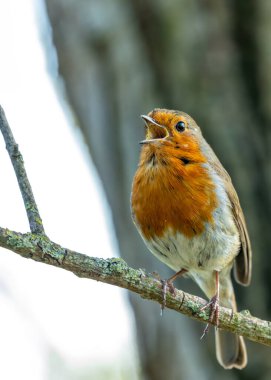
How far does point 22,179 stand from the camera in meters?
3.21

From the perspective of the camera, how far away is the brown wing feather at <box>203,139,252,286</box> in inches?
195

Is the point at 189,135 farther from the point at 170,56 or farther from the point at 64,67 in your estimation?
the point at 64,67

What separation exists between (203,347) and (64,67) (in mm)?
2728

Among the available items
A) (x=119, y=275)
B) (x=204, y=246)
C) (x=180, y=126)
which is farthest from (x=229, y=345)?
(x=119, y=275)

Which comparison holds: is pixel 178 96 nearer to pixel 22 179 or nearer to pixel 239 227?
pixel 239 227

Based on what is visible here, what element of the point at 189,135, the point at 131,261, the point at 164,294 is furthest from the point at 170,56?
the point at 164,294

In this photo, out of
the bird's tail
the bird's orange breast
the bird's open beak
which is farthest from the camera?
the bird's tail

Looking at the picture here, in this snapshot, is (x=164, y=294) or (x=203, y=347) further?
(x=203, y=347)

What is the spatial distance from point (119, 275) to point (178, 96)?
2948 mm

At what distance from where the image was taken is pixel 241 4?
6.07m

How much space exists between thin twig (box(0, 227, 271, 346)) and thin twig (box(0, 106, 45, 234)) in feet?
0.20

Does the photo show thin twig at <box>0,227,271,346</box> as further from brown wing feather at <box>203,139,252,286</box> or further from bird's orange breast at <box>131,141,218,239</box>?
brown wing feather at <box>203,139,252,286</box>

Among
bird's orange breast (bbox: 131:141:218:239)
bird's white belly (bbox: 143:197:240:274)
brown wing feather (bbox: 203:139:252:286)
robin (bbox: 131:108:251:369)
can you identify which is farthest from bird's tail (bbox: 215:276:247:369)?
bird's orange breast (bbox: 131:141:218:239)

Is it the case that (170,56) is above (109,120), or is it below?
above
